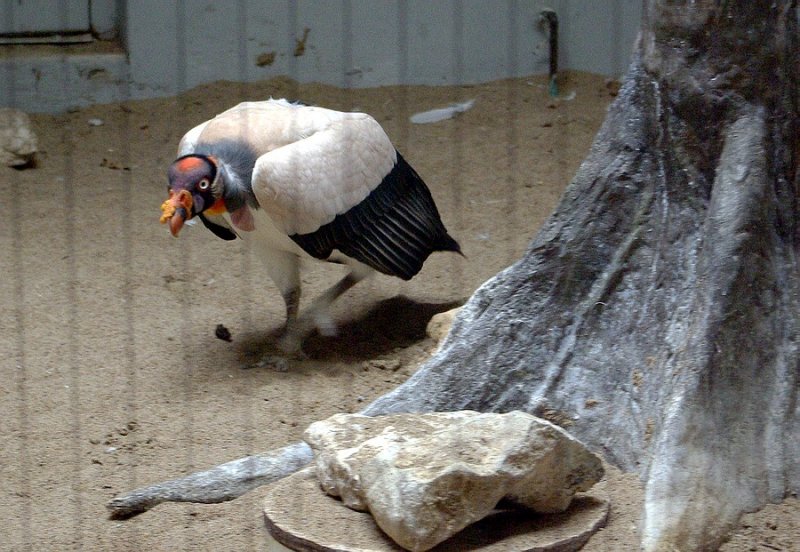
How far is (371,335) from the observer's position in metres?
4.42

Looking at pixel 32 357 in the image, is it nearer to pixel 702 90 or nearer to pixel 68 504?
pixel 68 504

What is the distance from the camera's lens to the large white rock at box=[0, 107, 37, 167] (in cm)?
578

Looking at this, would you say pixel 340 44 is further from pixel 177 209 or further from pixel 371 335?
pixel 177 209

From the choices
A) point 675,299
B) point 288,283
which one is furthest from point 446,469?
point 288,283

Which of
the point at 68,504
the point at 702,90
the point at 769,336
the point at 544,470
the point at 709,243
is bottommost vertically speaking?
the point at 68,504

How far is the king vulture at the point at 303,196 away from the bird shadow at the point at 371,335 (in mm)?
78

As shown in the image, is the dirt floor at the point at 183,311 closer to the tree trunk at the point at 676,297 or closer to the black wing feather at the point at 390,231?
the tree trunk at the point at 676,297

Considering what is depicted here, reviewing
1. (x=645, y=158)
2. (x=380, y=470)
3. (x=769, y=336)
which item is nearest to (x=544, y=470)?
(x=380, y=470)

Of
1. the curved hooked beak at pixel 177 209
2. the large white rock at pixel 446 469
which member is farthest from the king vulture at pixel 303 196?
the large white rock at pixel 446 469

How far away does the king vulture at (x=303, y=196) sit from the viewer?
12.4 ft

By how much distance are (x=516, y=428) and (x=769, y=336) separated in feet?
2.28

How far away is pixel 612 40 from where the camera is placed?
6.56 metres

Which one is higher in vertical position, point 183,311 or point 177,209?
point 177,209

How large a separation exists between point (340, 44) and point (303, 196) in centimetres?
295
